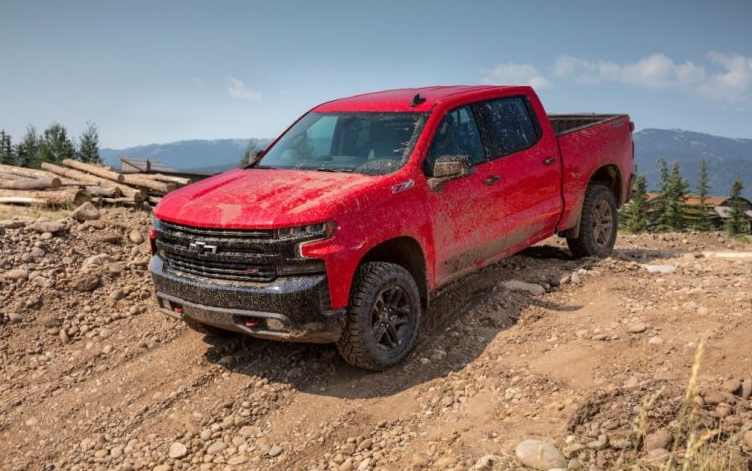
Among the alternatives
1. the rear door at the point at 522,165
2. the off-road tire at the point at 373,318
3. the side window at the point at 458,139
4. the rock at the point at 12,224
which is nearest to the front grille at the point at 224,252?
the off-road tire at the point at 373,318

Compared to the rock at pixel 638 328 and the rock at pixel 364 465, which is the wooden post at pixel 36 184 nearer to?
the rock at pixel 364 465

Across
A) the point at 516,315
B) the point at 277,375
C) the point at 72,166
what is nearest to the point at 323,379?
the point at 277,375

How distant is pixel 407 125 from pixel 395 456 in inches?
108

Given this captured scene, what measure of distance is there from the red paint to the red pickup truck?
14 mm

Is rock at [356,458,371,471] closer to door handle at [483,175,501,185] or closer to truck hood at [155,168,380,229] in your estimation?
truck hood at [155,168,380,229]

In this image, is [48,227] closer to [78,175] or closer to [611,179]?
[78,175]

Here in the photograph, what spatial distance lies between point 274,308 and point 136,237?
4.66 m

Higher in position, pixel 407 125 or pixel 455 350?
pixel 407 125

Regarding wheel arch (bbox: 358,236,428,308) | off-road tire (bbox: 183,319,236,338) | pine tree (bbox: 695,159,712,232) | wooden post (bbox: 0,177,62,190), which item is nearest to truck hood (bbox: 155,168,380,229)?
wheel arch (bbox: 358,236,428,308)

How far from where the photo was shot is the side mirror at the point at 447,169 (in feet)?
17.4

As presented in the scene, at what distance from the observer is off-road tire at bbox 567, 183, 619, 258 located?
7895mm

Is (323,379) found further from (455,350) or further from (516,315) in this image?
(516,315)

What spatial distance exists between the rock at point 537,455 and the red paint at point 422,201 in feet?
5.20

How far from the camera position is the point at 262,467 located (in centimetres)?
440
